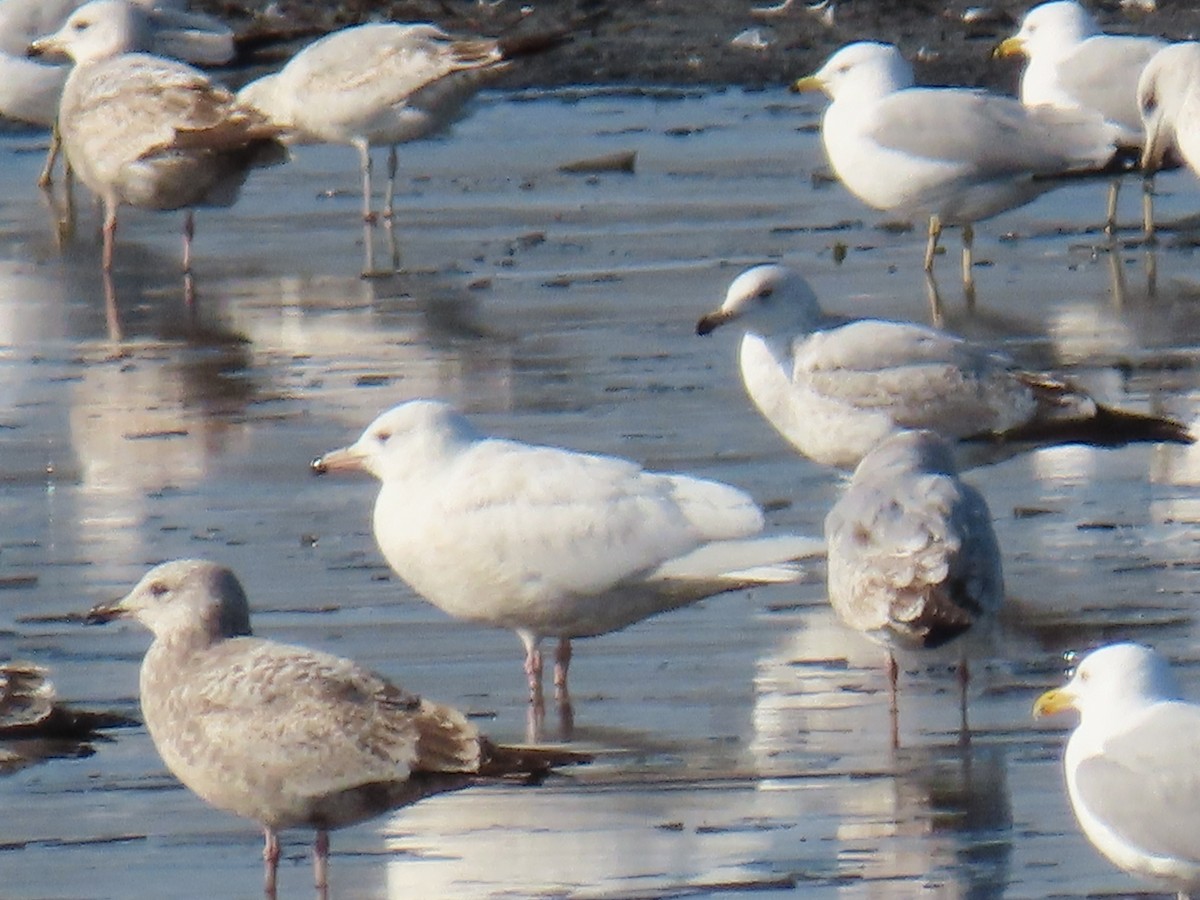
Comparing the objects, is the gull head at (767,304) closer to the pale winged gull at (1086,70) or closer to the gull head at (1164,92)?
the gull head at (1164,92)

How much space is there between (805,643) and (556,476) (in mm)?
898

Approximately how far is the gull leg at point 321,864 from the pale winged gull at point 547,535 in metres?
1.42

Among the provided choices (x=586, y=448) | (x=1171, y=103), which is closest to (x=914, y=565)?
(x=586, y=448)

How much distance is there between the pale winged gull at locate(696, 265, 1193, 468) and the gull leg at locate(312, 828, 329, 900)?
3.67 metres

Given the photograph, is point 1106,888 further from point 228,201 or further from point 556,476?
point 228,201

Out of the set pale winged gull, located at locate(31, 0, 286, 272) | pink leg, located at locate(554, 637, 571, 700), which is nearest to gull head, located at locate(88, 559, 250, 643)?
pink leg, located at locate(554, 637, 571, 700)

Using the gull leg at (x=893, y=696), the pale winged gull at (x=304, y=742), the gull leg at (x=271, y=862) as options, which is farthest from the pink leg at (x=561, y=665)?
the gull leg at (x=271, y=862)

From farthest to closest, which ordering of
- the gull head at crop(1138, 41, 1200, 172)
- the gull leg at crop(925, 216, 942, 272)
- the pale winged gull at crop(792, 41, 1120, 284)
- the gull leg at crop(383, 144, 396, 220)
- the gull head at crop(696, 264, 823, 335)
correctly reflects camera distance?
the gull leg at crop(383, 144, 396, 220), the gull head at crop(1138, 41, 1200, 172), the gull leg at crop(925, 216, 942, 272), the pale winged gull at crop(792, 41, 1120, 284), the gull head at crop(696, 264, 823, 335)

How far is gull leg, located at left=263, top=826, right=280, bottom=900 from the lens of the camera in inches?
241

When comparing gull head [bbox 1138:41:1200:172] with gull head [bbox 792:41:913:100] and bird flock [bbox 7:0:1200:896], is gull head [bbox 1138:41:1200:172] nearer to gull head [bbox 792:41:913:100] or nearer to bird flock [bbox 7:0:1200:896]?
gull head [bbox 792:41:913:100]

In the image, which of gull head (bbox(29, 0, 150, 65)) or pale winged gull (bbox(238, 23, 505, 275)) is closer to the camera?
pale winged gull (bbox(238, 23, 505, 275))

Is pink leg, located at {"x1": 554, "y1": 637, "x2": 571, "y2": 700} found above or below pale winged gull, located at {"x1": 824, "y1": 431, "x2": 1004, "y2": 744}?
below

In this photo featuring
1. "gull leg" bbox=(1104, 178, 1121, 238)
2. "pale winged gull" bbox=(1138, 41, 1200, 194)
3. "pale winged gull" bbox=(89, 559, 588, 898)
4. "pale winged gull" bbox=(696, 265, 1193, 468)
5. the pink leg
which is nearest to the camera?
"pale winged gull" bbox=(89, 559, 588, 898)

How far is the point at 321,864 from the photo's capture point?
6.19 m
